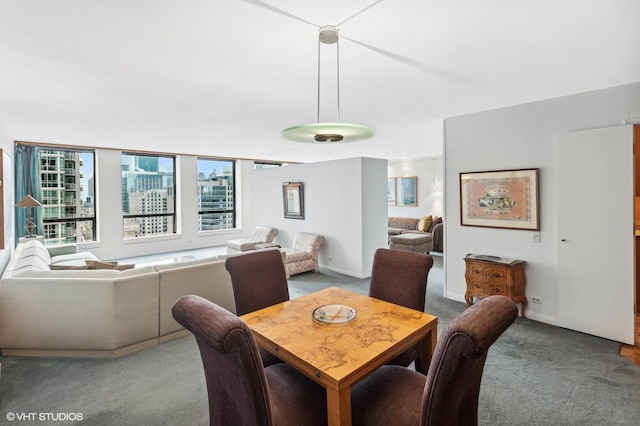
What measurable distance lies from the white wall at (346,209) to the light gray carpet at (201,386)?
2755 mm

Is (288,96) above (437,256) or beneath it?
above

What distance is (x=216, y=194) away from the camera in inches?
344

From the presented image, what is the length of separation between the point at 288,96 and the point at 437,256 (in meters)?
5.37

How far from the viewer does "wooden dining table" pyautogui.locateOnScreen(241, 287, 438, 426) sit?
137 centimetres

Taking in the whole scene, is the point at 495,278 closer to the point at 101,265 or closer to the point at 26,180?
the point at 101,265

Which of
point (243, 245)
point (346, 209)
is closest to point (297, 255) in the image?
point (346, 209)

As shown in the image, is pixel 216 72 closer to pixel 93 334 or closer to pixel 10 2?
pixel 10 2

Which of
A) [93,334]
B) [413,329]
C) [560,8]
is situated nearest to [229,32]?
[560,8]

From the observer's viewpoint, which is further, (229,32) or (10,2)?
(229,32)

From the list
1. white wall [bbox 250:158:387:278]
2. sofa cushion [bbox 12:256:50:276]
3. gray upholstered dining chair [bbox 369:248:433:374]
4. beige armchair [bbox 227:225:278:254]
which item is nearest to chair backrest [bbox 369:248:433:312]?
gray upholstered dining chair [bbox 369:248:433:374]

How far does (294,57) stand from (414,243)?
521 cm

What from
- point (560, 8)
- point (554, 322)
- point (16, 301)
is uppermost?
point (560, 8)

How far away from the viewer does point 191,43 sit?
215 cm

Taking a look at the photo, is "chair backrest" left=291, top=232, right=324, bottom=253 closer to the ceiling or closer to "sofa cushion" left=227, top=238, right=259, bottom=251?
"sofa cushion" left=227, top=238, right=259, bottom=251
